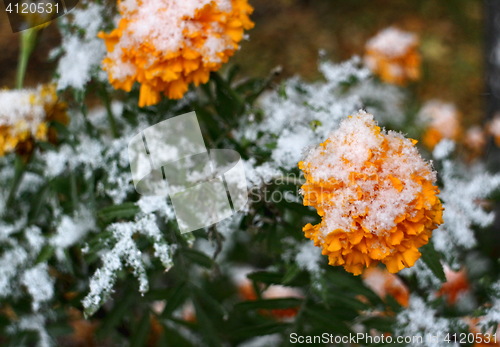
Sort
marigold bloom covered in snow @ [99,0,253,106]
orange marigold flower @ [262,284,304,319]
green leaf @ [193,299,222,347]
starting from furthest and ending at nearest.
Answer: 1. orange marigold flower @ [262,284,304,319]
2. green leaf @ [193,299,222,347]
3. marigold bloom covered in snow @ [99,0,253,106]

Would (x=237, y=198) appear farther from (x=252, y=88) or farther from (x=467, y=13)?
(x=467, y=13)

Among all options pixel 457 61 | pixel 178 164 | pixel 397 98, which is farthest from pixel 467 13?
pixel 178 164

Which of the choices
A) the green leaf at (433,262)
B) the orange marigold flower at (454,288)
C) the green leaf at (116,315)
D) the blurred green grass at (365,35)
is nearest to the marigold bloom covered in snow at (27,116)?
the green leaf at (116,315)

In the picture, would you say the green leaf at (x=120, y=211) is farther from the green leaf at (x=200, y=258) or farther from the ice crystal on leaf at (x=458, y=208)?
the ice crystal on leaf at (x=458, y=208)

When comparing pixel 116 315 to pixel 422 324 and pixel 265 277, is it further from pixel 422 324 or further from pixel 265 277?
pixel 422 324

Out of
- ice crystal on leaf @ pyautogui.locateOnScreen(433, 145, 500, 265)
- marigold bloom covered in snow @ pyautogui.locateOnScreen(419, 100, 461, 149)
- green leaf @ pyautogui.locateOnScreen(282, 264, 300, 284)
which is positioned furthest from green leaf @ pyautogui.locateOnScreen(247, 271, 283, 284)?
marigold bloom covered in snow @ pyautogui.locateOnScreen(419, 100, 461, 149)

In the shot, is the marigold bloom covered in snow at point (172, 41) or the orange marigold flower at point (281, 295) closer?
the marigold bloom covered in snow at point (172, 41)

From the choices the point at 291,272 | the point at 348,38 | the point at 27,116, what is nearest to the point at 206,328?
the point at 291,272

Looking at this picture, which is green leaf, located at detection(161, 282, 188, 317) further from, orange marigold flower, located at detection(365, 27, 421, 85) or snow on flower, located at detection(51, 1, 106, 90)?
orange marigold flower, located at detection(365, 27, 421, 85)
